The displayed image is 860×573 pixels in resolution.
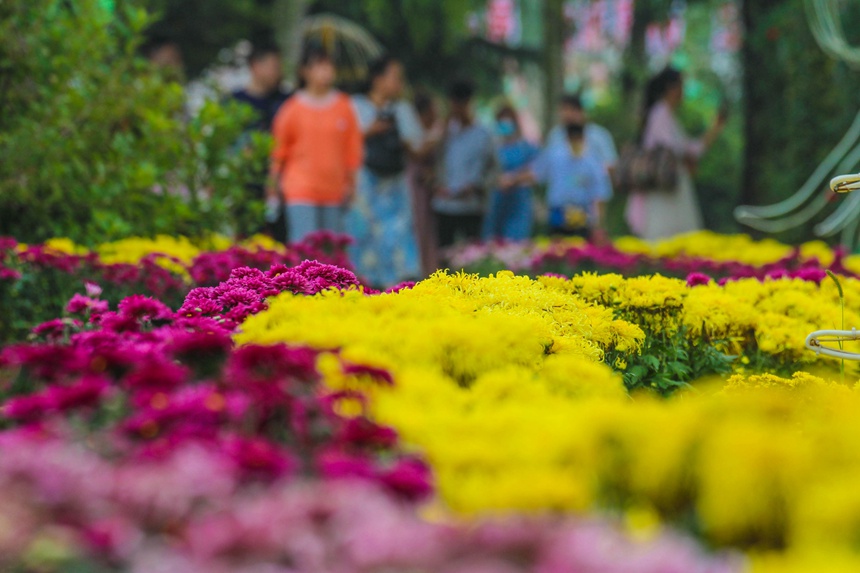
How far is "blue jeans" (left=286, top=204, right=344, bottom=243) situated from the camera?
936 centimetres

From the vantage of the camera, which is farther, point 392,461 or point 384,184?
point 384,184

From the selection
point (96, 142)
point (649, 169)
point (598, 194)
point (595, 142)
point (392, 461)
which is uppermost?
point (96, 142)

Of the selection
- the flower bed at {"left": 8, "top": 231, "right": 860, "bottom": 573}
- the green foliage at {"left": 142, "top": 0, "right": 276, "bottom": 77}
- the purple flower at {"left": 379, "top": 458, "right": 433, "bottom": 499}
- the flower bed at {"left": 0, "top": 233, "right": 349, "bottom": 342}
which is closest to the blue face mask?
the green foliage at {"left": 142, "top": 0, "right": 276, "bottom": 77}

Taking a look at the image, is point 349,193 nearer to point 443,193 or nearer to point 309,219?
point 309,219

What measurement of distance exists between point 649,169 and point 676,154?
0.91 feet

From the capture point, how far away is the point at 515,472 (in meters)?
2.13

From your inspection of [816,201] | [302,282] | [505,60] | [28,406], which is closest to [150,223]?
[302,282]

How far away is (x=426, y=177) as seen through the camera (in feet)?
41.2

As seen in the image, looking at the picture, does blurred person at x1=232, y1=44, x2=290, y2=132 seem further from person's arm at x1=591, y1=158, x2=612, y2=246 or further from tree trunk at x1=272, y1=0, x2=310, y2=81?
tree trunk at x1=272, y1=0, x2=310, y2=81

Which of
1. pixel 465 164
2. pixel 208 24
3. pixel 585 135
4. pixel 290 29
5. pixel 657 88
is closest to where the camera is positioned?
pixel 657 88

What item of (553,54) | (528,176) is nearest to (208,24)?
(553,54)

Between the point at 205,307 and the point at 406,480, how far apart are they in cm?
187

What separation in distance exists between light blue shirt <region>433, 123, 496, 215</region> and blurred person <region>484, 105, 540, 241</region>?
2.21 ft

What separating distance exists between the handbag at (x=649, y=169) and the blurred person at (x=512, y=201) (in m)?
1.41
